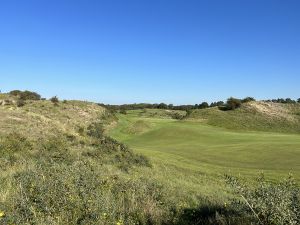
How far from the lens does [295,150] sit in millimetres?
27438

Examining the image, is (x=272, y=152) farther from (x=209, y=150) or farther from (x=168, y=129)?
(x=168, y=129)

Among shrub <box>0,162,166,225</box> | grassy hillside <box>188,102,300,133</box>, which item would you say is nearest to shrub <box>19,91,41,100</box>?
grassy hillside <box>188,102,300,133</box>

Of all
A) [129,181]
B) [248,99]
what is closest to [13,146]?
[129,181]

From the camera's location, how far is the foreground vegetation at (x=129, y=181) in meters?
7.24

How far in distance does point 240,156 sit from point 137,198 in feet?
61.7

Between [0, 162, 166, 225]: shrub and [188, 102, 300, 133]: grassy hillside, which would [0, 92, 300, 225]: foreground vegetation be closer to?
[0, 162, 166, 225]: shrub

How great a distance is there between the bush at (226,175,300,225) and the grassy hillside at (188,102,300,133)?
169 feet

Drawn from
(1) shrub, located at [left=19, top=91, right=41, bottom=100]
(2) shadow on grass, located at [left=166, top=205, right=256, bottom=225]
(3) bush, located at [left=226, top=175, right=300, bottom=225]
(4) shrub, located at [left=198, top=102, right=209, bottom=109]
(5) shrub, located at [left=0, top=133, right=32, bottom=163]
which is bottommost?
(2) shadow on grass, located at [left=166, top=205, right=256, bottom=225]

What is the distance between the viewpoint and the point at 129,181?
1189cm

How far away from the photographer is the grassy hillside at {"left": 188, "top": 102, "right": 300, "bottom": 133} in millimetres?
57906

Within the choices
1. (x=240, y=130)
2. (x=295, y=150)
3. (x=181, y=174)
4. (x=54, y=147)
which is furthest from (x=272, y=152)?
(x=240, y=130)

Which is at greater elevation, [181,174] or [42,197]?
[42,197]

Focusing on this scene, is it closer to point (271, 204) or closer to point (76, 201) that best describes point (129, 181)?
point (76, 201)

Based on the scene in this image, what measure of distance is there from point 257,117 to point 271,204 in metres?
57.0
